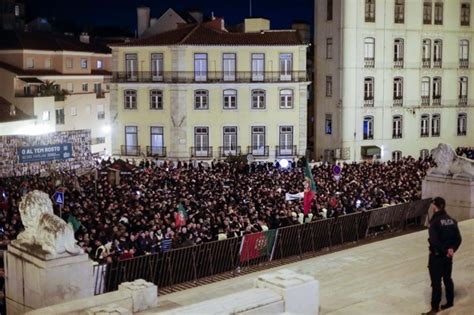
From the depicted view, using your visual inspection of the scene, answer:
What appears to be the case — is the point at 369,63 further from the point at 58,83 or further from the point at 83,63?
the point at 83,63

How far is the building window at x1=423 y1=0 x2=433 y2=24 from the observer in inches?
1940

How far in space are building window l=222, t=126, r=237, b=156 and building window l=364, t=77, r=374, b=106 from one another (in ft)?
28.3

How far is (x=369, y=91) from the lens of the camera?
158ft

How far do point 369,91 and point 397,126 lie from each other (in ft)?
10.4

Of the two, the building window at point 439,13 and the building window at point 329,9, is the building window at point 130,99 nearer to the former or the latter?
the building window at point 329,9

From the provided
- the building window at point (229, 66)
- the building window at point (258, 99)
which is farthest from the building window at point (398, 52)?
the building window at point (229, 66)

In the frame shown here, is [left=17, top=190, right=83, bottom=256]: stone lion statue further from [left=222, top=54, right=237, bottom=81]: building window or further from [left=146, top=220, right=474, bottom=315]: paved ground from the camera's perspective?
[left=222, top=54, right=237, bottom=81]: building window

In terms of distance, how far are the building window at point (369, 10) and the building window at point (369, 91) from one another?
12.4ft

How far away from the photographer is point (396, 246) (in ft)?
48.6

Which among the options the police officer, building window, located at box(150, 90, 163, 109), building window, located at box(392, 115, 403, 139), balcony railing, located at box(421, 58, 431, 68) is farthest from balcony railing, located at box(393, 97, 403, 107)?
the police officer

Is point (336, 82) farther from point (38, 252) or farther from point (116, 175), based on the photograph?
point (38, 252)

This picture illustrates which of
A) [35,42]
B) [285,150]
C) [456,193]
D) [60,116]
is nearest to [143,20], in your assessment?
[35,42]

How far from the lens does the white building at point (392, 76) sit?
155 ft

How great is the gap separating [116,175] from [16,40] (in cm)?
2919
